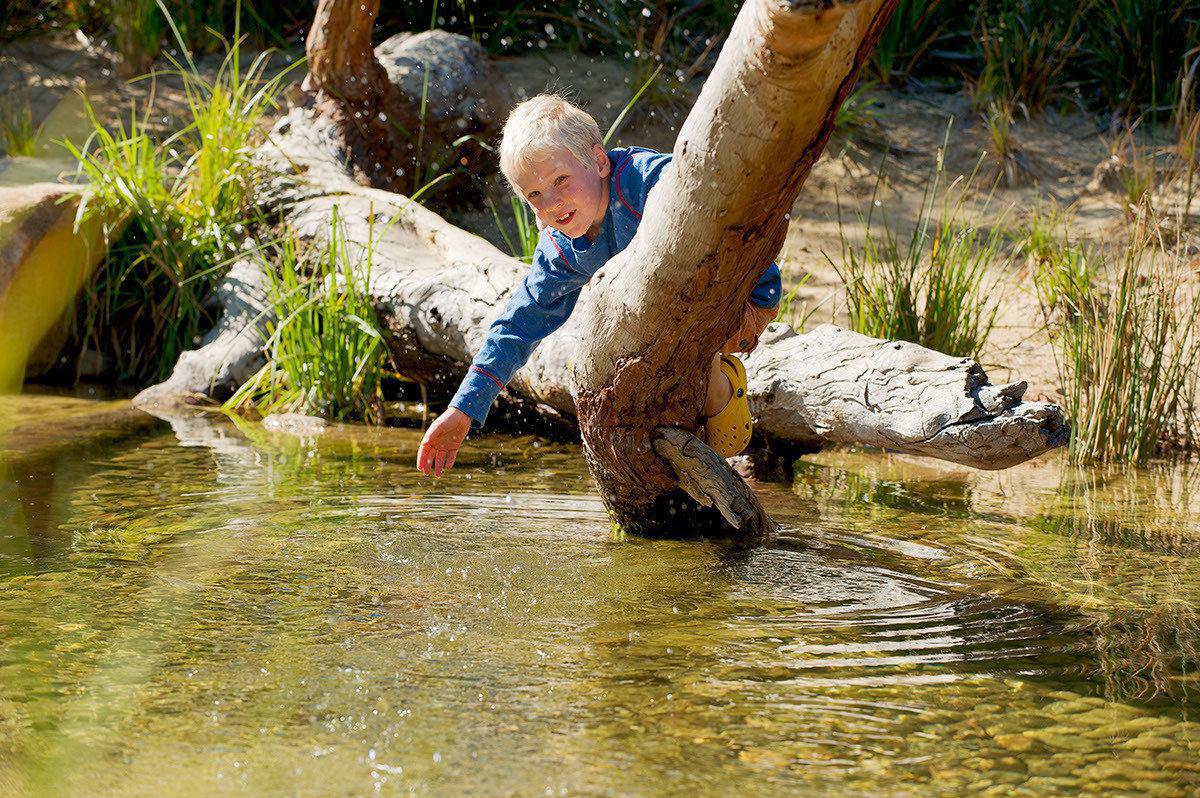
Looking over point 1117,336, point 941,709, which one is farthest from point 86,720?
point 1117,336

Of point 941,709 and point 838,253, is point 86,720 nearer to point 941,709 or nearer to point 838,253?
point 941,709

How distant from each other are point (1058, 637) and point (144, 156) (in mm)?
4871

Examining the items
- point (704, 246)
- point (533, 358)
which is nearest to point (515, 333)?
point (704, 246)

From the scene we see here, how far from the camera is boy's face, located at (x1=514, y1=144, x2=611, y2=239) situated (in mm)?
3338

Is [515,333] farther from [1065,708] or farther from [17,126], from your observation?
[17,126]

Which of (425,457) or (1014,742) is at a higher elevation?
(425,457)

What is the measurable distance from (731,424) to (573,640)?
96 cm

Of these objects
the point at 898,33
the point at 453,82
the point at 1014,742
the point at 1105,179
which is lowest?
the point at 1014,742

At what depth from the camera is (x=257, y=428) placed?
5395 millimetres

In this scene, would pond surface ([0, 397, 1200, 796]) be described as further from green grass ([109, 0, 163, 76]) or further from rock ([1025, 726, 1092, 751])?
green grass ([109, 0, 163, 76])

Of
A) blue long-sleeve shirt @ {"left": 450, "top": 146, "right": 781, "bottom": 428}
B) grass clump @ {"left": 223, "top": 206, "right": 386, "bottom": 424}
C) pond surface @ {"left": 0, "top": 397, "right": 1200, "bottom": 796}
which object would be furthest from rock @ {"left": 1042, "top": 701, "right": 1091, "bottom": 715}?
grass clump @ {"left": 223, "top": 206, "right": 386, "bottom": 424}

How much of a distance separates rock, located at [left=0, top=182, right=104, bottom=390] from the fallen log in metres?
0.68

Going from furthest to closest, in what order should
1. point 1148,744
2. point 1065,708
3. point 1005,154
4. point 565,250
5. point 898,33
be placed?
point 898,33
point 1005,154
point 565,250
point 1065,708
point 1148,744

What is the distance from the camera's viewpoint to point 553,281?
3.58 meters
